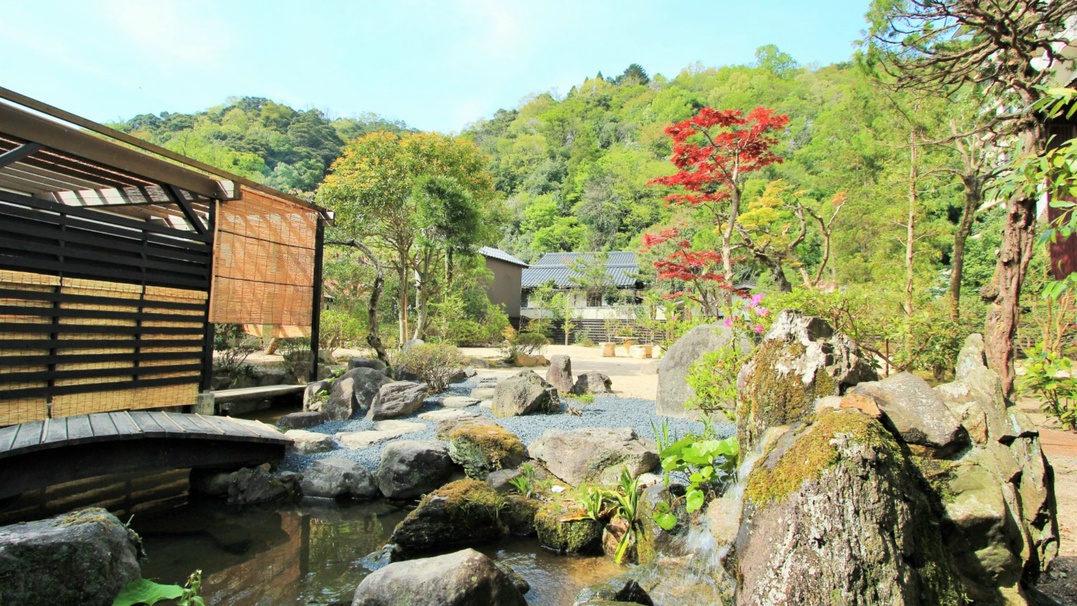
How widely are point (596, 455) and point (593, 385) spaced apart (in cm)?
508

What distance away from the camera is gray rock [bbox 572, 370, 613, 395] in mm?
10025

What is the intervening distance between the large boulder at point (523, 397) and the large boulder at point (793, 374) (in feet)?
14.4

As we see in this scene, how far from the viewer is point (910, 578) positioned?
2229 mm

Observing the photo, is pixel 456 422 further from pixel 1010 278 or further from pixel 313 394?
pixel 1010 278

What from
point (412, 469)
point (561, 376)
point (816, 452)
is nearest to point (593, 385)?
point (561, 376)

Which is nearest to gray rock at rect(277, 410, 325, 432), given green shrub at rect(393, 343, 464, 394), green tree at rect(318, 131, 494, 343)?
green shrub at rect(393, 343, 464, 394)

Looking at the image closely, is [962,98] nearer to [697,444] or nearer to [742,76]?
[697,444]

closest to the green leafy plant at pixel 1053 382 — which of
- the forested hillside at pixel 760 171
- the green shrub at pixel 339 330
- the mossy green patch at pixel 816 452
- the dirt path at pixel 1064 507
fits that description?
the dirt path at pixel 1064 507

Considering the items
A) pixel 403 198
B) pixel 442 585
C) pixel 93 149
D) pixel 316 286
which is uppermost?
→ pixel 403 198

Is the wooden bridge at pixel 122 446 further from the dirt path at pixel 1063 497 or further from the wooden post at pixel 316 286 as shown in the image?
the dirt path at pixel 1063 497

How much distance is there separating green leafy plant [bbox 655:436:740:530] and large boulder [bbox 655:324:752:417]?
3.78 meters

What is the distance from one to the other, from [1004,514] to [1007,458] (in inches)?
18.8

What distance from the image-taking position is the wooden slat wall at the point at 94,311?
198 inches

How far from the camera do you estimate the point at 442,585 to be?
117 inches
